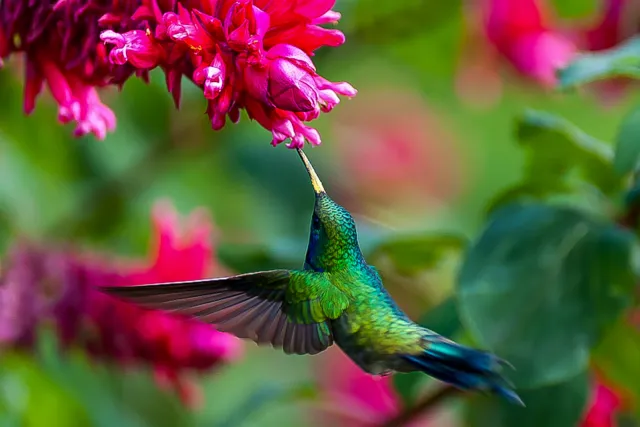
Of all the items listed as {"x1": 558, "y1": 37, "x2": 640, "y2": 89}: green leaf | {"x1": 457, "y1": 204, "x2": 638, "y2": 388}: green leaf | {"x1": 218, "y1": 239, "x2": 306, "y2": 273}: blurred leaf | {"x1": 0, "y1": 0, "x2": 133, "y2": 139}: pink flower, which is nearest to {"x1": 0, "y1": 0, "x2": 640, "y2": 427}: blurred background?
{"x1": 218, "y1": 239, "x2": 306, "y2": 273}: blurred leaf

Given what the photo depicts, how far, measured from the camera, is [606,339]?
125 cm

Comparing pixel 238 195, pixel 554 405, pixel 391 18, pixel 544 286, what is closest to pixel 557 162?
pixel 544 286

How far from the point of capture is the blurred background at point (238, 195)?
4.34ft

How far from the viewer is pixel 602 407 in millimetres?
1420

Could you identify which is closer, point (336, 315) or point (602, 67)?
point (336, 315)

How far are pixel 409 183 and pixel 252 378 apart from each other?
549mm

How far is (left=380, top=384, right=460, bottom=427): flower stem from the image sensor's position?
116cm

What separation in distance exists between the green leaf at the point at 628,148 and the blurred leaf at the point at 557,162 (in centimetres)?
12

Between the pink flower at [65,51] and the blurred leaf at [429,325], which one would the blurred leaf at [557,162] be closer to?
the blurred leaf at [429,325]

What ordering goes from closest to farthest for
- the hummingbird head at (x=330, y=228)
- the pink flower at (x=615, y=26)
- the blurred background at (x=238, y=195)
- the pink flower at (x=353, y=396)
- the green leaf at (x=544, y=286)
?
1. the hummingbird head at (x=330, y=228)
2. the green leaf at (x=544, y=286)
3. the blurred background at (x=238, y=195)
4. the pink flower at (x=353, y=396)
5. the pink flower at (x=615, y=26)

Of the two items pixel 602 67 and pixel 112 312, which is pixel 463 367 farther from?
pixel 112 312

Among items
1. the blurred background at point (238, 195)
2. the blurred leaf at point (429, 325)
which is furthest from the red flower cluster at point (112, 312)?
the blurred leaf at point (429, 325)

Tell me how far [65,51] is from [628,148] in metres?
0.55

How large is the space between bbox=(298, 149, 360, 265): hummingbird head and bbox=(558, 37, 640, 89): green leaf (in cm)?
32
